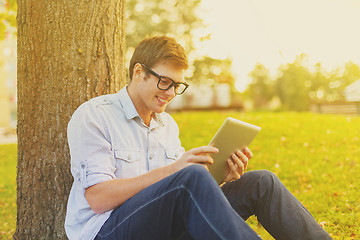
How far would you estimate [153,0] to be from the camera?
15.3m

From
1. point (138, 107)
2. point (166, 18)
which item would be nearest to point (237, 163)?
point (138, 107)

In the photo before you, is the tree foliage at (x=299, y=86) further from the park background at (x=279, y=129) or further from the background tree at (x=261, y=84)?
the park background at (x=279, y=129)

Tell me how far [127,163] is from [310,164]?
3.76 meters

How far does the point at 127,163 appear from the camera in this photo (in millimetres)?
2213

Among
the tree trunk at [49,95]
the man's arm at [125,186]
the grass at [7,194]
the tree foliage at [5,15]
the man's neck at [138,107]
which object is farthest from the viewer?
the tree foliage at [5,15]

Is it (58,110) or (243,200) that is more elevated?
(58,110)

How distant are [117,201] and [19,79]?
147cm

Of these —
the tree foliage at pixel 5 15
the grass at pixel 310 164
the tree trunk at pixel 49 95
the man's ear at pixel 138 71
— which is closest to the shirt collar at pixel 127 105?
the man's ear at pixel 138 71

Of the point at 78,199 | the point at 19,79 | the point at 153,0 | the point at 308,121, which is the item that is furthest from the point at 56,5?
the point at 153,0

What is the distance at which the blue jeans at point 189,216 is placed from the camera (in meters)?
1.79

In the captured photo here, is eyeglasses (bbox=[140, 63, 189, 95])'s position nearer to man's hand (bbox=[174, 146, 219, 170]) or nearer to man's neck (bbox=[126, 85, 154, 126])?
man's neck (bbox=[126, 85, 154, 126])

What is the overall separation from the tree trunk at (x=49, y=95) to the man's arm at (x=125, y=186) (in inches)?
36.1

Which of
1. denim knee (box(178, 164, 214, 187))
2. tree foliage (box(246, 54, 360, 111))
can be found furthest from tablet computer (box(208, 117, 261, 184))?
tree foliage (box(246, 54, 360, 111))

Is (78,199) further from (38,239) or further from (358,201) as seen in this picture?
(358,201)
